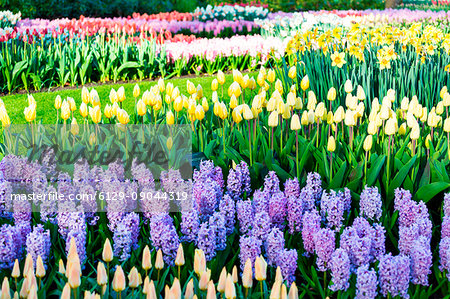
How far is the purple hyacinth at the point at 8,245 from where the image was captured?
2033 millimetres

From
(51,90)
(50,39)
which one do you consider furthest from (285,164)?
(50,39)

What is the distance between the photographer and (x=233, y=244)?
246 cm

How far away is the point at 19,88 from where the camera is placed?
7066 mm

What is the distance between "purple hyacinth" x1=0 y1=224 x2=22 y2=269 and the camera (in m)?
2.03

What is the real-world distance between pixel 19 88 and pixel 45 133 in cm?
380

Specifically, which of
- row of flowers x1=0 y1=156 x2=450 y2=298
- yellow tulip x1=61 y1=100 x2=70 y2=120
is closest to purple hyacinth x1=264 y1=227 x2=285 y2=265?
row of flowers x1=0 y1=156 x2=450 y2=298

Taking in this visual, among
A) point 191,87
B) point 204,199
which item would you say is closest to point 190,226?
point 204,199

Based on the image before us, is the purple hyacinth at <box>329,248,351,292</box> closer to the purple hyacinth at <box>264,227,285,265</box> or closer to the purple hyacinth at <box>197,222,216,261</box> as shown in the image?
the purple hyacinth at <box>264,227,285,265</box>

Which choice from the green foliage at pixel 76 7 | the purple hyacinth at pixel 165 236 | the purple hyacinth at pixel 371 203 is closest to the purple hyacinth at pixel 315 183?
the purple hyacinth at pixel 371 203

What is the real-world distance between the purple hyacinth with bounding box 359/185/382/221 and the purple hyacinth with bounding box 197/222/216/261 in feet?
2.46

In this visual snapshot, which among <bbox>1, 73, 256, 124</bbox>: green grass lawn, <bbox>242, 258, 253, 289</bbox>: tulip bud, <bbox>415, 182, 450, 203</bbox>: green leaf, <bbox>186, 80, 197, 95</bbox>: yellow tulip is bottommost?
<bbox>1, 73, 256, 124</bbox>: green grass lawn

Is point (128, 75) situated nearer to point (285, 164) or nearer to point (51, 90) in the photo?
point (51, 90)

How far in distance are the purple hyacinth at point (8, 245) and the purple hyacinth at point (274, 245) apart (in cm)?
97

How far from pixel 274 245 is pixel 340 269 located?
276 mm
